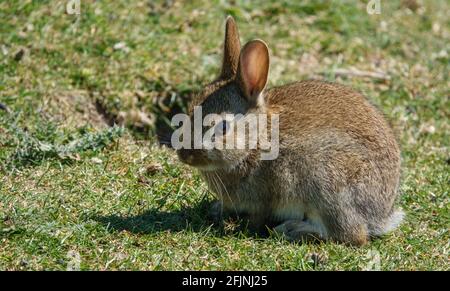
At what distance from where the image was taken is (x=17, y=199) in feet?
19.3

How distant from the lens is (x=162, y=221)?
593 centimetres

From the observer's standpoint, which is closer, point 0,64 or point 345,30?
point 0,64

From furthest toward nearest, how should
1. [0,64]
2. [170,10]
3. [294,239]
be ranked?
1. [170,10]
2. [0,64]
3. [294,239]

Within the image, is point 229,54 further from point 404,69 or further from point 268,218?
point 404,69

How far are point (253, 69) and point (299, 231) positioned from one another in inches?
47.3

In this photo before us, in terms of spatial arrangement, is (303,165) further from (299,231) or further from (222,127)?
(222,127)

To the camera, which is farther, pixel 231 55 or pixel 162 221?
pixel 231 55

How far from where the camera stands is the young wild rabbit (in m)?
5.83

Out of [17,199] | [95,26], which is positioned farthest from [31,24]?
[17,199]

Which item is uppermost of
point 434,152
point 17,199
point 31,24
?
point 31,24

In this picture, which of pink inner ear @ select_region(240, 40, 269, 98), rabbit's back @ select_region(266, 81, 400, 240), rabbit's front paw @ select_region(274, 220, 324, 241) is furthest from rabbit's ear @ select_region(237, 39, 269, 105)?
rabbit's front paw @ select_region(274, 220, 324, 241)

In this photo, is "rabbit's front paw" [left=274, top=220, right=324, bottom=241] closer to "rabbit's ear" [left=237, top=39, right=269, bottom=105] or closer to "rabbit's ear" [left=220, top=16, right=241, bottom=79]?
"rabbit's ear" [left=237, top=39, right=269, bottom=105]

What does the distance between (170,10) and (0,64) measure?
2196mm

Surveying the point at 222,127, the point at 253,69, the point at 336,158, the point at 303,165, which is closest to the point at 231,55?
the point at 253,69
